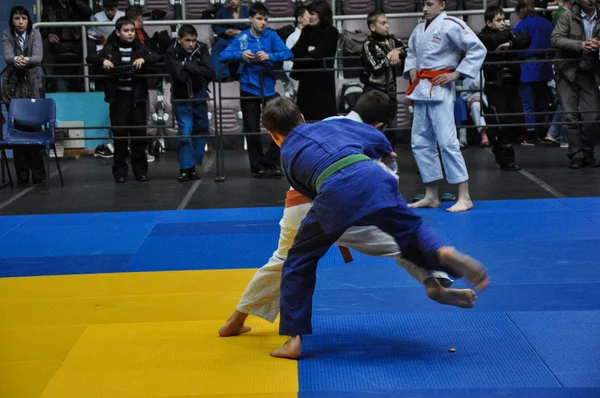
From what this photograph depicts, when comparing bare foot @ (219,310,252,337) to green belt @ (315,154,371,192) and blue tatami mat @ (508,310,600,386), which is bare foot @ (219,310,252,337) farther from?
blue tatami mat @ (508,310,600,386)

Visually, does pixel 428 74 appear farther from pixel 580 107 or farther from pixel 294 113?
pixel 294 113

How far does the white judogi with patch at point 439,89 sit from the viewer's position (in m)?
7.54

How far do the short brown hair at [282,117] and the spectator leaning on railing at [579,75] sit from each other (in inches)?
251

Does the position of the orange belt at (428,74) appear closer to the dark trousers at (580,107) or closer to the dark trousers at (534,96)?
the dark trousers at (580,107)

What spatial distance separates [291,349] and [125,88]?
254 inches

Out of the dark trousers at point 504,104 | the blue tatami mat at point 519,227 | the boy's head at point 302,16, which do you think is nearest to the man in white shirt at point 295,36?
the boy's head at point 302,16

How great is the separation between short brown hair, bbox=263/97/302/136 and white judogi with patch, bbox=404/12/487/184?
12.3 ft

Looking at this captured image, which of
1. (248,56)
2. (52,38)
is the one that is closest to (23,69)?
(52,38)

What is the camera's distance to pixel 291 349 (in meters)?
4.07

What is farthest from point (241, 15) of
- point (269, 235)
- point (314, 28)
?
point (269, 235)

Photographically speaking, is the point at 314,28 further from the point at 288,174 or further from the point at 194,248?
the point at 288,174

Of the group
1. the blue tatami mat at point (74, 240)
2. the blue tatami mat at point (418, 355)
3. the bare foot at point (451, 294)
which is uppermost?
the bare foot at point (451, 294)

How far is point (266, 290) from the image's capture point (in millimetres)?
4277

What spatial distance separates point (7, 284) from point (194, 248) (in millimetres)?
1425
